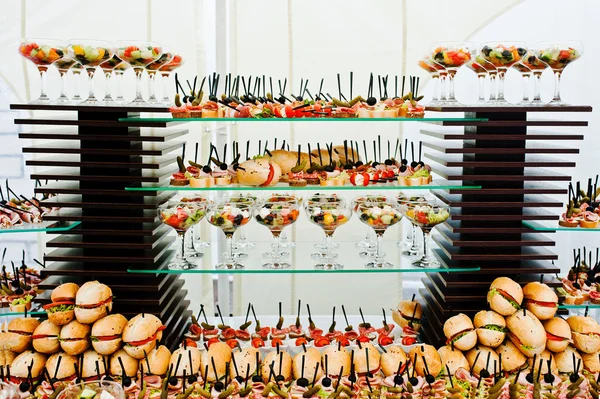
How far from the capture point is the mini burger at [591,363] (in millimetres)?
3908

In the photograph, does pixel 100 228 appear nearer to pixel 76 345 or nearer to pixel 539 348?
pixel 76 345

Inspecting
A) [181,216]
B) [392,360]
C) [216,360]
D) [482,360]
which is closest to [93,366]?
[216,360]

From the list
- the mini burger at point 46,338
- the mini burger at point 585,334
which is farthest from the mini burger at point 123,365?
the mini burger at point 585,334

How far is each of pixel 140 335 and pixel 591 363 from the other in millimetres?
2623

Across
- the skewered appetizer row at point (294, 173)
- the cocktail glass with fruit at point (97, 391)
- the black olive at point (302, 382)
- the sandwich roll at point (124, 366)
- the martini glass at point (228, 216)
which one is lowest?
the black olive at point (302, 382)

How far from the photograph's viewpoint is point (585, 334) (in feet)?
12.9

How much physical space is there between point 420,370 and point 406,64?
3768 millimetres

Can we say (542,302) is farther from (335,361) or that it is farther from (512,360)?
(335,361)

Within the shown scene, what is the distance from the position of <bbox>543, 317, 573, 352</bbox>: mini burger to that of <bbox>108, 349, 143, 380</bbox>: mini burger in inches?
93.9

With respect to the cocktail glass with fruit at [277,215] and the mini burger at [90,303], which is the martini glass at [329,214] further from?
the mini burger at [90,303]

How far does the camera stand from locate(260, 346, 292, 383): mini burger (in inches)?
146

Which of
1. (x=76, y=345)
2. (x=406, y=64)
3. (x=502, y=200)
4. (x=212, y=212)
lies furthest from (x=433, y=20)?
(x=76, y=345)

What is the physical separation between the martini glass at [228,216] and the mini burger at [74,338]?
84 centimetres

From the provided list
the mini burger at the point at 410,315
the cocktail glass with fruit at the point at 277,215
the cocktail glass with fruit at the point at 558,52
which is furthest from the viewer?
the mini burger at the point at 410,315
